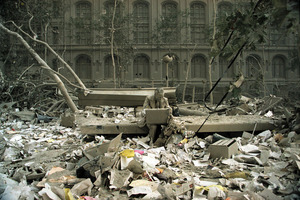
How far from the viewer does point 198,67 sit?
36.1 m

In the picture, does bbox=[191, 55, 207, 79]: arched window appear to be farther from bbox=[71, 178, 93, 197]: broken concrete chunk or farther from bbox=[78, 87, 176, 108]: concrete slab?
bbox=[71, 178, 93, 197]: broken concrete chunk

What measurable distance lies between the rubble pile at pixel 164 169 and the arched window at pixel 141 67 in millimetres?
28266

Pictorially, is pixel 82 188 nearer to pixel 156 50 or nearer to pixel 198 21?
pixel 156 50

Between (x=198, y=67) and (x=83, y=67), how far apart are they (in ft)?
54.0

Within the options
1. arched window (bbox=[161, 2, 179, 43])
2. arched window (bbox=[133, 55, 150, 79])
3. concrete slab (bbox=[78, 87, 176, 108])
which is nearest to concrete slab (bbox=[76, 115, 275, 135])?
concrete slab (bbox=[78, 87, 176, 108])

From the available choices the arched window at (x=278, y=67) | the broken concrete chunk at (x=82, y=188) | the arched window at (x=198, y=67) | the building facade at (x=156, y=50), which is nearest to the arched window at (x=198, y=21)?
the building facade at (x=156, y=50)

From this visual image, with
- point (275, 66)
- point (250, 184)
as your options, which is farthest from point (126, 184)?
point (275, 66)

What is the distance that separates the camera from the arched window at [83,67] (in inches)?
1393

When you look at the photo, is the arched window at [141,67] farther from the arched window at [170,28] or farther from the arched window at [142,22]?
the arched window at [170,28]

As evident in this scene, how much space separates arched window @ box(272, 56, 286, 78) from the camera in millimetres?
36656

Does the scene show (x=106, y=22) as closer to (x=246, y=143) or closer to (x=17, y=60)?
(x=17, y=60)

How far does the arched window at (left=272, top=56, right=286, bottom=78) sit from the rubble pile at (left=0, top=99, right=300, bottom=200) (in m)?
32.7

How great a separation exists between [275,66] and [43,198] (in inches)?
1540

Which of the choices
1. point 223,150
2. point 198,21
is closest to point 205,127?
point 223,150
